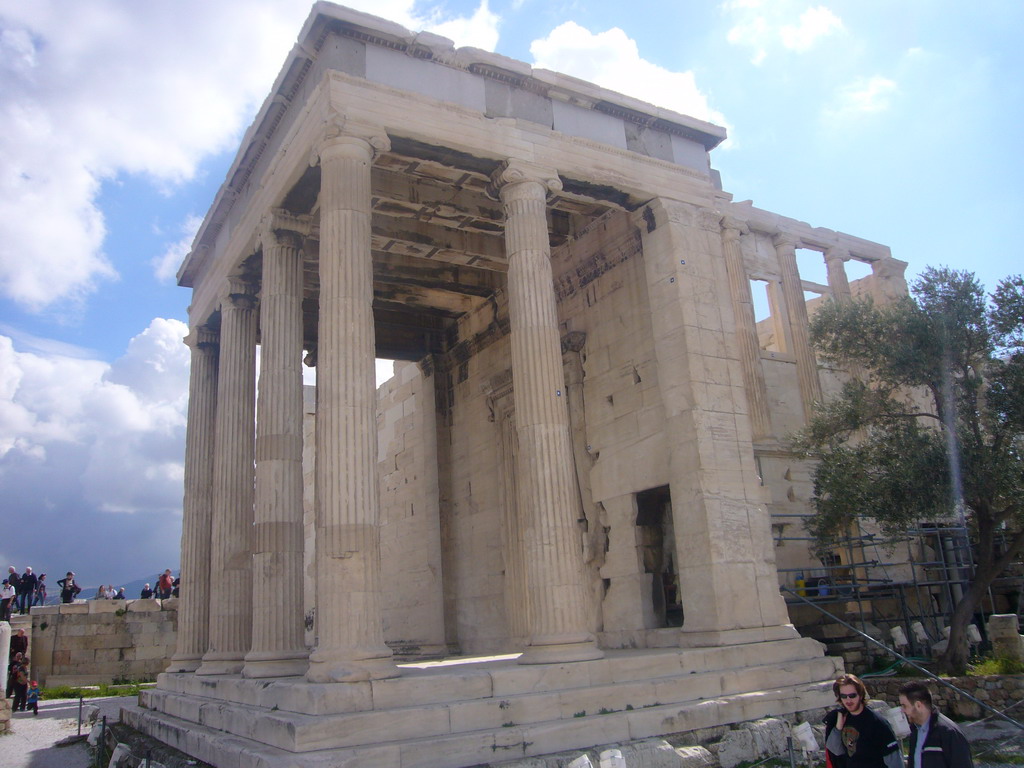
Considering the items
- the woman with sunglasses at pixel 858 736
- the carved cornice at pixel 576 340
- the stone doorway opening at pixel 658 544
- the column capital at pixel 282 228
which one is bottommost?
the woman with sunglasses at pixel 858 736

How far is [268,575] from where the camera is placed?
505 inches

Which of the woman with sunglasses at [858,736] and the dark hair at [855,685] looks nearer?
the woman with sunglasses at [858,736]

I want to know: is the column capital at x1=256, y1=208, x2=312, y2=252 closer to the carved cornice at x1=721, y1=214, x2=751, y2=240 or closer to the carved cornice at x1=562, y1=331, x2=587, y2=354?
the carved cornice at x1=562, y1=331, x2=587, y2=354

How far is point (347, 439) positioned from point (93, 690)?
620 inches

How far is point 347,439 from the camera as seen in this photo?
10.7m

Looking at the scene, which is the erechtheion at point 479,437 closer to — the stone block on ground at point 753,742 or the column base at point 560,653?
the column base at point 560,653

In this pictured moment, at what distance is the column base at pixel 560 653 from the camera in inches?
424

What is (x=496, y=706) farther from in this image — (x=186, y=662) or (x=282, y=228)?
(x=186, y=662)

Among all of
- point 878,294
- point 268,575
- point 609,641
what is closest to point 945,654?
point 609,641

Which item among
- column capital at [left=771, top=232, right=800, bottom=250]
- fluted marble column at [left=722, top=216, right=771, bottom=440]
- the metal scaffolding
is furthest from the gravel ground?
column capital at [left=771, top=232, right=800, bottom=250]

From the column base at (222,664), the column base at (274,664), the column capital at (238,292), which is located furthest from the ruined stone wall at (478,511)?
the column base at (274,664)

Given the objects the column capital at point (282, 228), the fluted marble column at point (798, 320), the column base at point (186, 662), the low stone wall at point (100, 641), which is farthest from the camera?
the fluted marble column at point (798, 320)

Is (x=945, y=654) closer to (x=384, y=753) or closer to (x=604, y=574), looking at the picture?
(x=604, y=574)

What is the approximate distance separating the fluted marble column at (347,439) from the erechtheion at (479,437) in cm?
4
